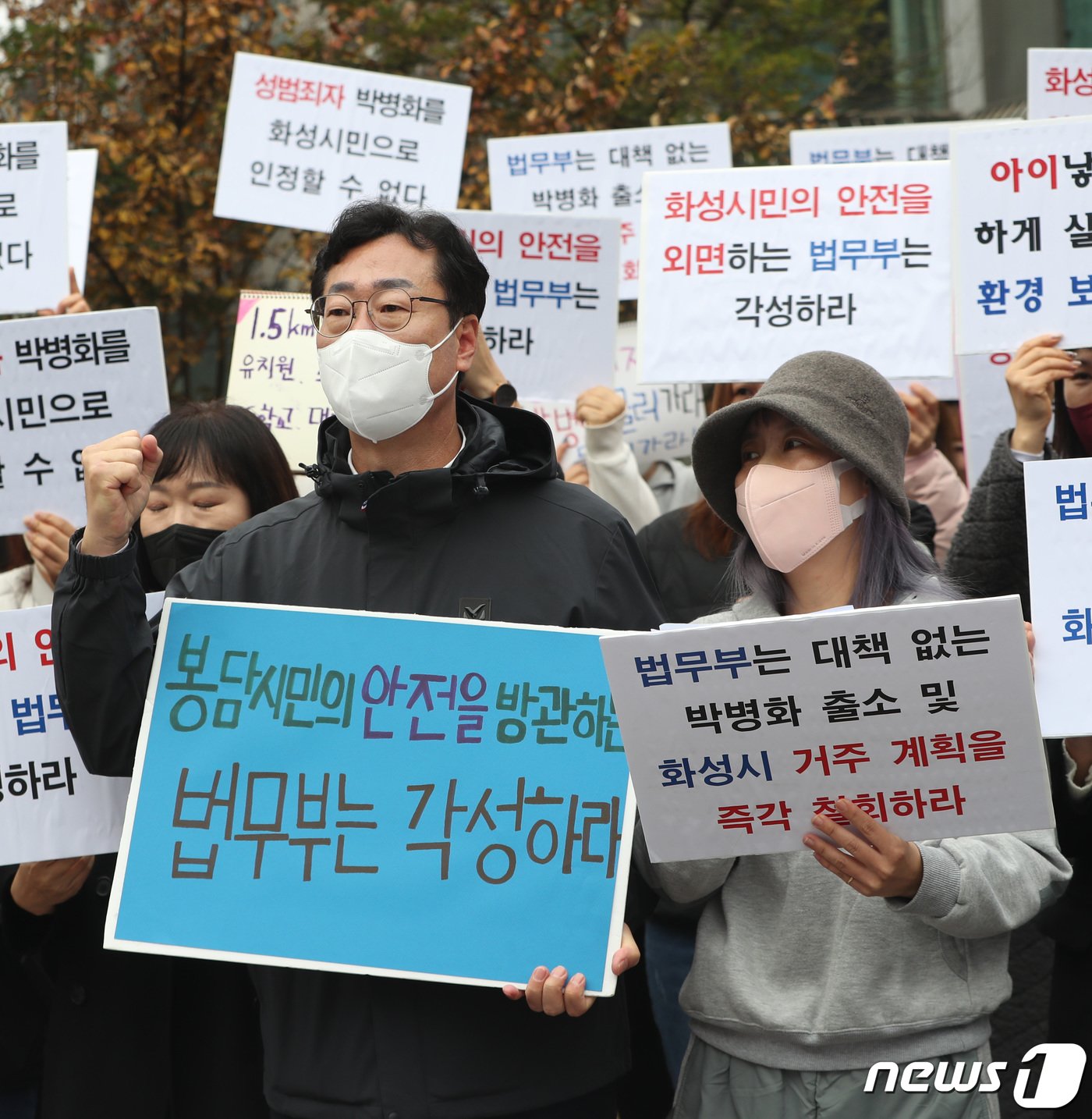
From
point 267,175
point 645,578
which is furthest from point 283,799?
point 267,175

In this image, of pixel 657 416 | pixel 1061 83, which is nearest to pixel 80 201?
pixel 657 416

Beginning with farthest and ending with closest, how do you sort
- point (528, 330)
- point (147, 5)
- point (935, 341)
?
point (147, 5) < point (528, 330) < point (935, 341)

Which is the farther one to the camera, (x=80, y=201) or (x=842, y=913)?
(x=80, y=201)

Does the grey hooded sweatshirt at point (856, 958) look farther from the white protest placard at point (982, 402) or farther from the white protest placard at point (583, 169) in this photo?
the white protest placard at point (583, 169)

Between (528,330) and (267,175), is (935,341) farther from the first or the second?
(267,175)

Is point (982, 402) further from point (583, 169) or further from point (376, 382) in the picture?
point (376, 382)

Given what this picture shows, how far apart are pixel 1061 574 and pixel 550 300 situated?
2559 millimetres

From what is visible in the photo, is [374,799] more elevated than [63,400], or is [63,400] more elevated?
[63,400]

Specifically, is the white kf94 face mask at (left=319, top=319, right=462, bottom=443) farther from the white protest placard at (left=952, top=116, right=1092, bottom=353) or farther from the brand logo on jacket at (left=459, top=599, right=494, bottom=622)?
the white protest placard at (left=952, top=116, right=1092, bottom=353)

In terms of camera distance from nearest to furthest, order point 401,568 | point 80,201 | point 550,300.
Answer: point 401,568, point 550,300, point 80,201

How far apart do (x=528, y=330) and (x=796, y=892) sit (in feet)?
9.98

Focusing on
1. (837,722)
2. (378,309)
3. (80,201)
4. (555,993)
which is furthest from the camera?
(80,201)

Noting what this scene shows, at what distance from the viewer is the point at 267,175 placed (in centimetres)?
644

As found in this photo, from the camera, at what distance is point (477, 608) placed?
2.88 m
